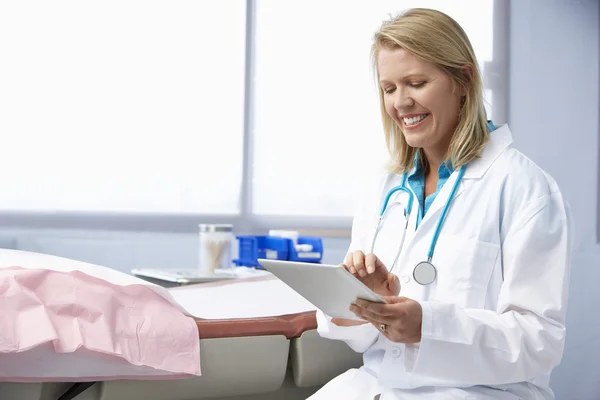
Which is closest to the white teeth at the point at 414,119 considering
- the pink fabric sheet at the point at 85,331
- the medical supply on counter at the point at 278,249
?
the pink fabric sheet at the point at 85,331

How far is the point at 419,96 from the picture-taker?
1.39 metres

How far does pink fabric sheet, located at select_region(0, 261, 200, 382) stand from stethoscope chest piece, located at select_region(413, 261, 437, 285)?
0.44 metres

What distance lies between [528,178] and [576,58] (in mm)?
2264

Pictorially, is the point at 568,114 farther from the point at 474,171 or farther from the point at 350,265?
the point at 350,265

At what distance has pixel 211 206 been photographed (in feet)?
10.3

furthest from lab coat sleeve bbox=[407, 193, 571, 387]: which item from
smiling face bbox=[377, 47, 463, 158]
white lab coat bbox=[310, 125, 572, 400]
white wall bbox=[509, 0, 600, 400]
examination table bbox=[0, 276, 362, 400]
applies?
white wall bbox=[509, 0, 600, 400]

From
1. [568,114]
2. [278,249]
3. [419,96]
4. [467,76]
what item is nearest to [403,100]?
[419,96]

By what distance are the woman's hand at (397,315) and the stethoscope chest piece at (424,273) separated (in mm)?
135

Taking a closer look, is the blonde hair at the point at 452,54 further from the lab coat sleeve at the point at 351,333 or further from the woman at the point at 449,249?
the lab coat sleeve at the point at 351,333

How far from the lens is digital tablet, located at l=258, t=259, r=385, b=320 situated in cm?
→ 107

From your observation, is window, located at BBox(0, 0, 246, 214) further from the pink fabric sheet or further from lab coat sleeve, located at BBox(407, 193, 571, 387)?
lab coat sleeve, located at BBox(407, 193, 571, 387)

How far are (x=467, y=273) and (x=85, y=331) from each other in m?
0.68

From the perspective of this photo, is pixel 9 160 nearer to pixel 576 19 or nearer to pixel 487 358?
pixel 487 358

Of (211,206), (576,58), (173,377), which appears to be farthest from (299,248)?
(576,58)
